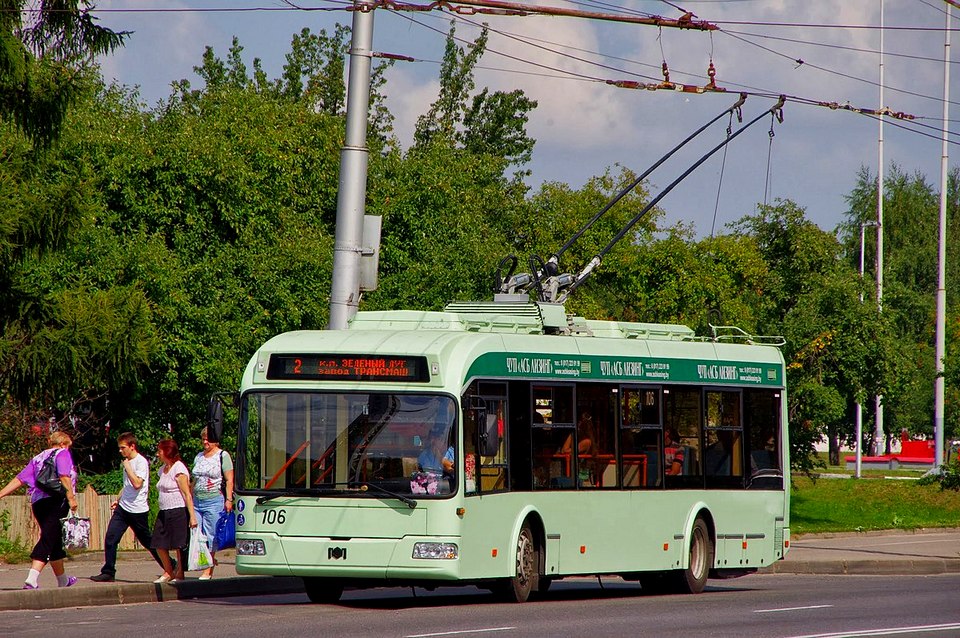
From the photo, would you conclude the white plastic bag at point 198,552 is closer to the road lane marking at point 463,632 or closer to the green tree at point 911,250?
the road lane marking at point 463,632

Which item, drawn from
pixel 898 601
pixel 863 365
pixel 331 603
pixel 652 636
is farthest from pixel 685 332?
pixel 863 365

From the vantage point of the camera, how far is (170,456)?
53.8ft

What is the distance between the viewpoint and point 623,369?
56.6 ft

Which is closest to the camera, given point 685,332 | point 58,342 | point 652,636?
point 652,636

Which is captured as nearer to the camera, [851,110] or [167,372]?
[851,110]

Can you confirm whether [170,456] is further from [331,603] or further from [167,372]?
[167,372]

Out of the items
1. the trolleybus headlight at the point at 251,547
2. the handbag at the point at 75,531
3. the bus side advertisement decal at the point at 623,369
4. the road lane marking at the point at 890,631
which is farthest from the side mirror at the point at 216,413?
the road lane marking at the point at 890,631

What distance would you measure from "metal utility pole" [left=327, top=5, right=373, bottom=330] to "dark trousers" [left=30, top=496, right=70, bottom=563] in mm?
3902

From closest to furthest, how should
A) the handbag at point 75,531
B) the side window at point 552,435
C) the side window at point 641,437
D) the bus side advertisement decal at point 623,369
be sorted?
the bus side advertisement decal at point 623,369
the side window at point 552,435
the handbag at point 75,531
the side window at point 641,437

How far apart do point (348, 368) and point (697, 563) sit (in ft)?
17.9

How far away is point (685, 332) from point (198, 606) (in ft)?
22.7

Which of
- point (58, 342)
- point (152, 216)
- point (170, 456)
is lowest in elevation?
point (170, 456)

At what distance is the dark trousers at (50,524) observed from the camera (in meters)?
15.4

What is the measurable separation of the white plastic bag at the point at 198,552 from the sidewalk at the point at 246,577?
0.64ft
